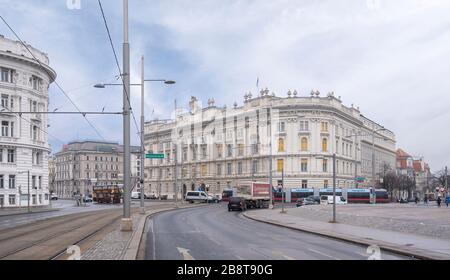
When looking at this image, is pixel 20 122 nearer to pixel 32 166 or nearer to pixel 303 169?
pixel 32 166

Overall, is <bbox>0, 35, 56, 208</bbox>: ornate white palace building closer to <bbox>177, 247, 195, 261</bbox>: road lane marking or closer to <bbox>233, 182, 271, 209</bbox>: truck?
<bbox>233, 182, 271, 209</bbox>: truck

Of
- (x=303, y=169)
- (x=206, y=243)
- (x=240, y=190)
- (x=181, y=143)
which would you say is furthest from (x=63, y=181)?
(x=206, y=243)

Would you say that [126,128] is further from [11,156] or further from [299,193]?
[299,193]

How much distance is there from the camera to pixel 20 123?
64062mm

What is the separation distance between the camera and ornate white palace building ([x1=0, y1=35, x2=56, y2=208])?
2443 inches

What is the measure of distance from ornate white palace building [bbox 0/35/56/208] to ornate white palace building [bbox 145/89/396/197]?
33550mm

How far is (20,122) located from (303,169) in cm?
5662

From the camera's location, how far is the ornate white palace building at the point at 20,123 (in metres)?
62.1

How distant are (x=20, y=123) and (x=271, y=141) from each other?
46.5 meters

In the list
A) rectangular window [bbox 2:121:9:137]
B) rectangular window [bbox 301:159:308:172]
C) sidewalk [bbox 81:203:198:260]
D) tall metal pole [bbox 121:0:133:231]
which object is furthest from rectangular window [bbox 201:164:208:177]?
sidewalk [bbox 81:203:198:260]

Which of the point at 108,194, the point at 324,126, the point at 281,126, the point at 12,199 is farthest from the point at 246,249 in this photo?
the point at 324,126

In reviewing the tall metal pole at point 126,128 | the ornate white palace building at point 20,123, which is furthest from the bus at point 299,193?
the tall metal pole at point 126,128

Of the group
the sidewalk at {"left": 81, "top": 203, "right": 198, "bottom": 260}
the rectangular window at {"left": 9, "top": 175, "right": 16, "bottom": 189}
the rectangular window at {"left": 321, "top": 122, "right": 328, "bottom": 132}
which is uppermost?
the rectangular window at {"left": 321, "top": 122, "right": 328, "bottom": 132}

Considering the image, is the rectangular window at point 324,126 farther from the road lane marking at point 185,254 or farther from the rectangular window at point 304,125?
the road lane marking at point 185,254
